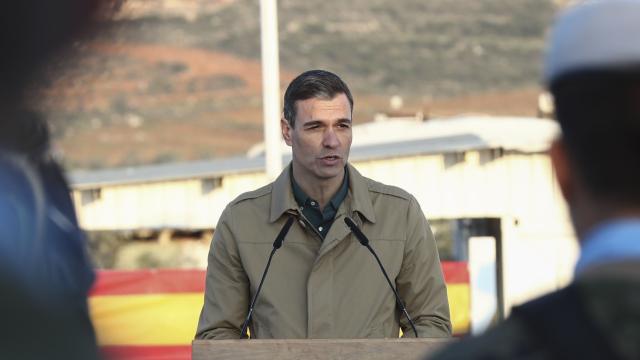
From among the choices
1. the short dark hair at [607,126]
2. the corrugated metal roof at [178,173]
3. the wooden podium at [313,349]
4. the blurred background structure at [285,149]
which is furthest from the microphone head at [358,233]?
the corrugated metal roof at [178,173]

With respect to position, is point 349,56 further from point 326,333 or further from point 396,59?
point 326,333

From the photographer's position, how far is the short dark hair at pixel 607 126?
1.27m

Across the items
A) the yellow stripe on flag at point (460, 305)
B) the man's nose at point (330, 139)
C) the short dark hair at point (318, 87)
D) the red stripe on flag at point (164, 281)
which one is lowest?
the yellow stripe on flag at point (460, 305)

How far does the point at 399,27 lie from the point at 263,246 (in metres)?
73.0

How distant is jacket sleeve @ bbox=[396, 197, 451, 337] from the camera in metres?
4.38

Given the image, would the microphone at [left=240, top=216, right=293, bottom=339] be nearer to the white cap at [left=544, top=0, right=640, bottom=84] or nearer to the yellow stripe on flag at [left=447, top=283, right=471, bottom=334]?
the white cap at [left=544, top=0, right=640, bottom=84]

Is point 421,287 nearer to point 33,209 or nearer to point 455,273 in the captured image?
point 33,209

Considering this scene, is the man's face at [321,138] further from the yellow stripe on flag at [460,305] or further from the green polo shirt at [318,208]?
the yellow stripe on flag at [460,305]

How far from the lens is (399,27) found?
76.8 meters

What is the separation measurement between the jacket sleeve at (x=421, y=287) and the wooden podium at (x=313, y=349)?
0.92 metres

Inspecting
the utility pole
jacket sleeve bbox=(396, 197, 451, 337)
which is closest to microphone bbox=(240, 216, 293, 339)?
jacket sleeve bbox=(396, 197, 451, 337)

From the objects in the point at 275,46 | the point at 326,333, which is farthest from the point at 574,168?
the point at 275,46

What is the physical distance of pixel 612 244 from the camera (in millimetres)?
1262

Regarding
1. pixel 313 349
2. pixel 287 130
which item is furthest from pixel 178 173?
pixel 313 349
